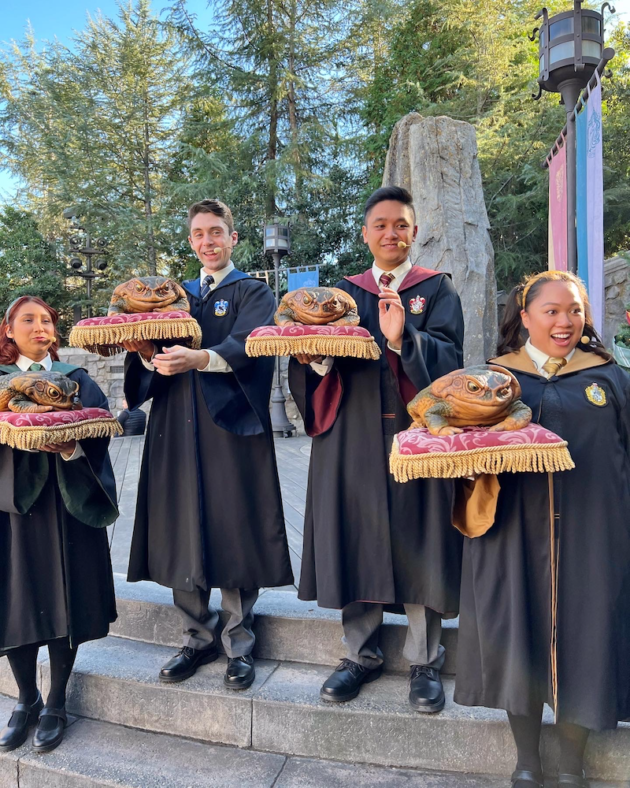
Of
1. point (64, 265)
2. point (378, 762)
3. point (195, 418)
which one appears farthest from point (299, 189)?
point (378, 762)

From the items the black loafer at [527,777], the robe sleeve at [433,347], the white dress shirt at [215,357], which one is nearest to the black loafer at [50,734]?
the white dress shirt at [215,357]

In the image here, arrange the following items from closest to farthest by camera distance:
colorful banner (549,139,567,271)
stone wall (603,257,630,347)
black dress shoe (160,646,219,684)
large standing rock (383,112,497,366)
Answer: black dress shoe (160,646,219,684), colorful banner (549,139,567,271), large standing rock (383,112,497,366), stone wall (603,257,630,347)

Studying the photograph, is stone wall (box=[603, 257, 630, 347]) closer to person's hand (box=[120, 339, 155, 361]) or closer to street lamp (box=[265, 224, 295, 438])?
street lamp (box=[265, 224, 295, 438])

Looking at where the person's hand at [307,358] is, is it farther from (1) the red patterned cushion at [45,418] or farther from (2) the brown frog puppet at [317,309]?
(1) the red patterned cushion at [45,418]

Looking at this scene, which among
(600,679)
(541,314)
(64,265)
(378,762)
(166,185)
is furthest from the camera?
(64,265)

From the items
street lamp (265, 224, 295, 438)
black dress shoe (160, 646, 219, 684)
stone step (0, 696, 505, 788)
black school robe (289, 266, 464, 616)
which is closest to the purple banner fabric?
black school robe (289, 266, 464, 616)

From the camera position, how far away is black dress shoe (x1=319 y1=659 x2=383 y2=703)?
283 cm

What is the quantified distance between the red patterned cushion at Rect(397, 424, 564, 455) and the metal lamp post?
12.2 feet

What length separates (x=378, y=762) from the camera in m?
2.75

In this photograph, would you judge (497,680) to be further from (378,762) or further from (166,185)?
(166,185)

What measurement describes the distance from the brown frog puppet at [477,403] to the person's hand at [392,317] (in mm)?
400

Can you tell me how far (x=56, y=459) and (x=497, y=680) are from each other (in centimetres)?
224

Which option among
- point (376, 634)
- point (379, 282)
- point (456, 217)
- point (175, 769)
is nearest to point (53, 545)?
point (175, 769)

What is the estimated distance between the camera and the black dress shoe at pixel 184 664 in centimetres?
308
